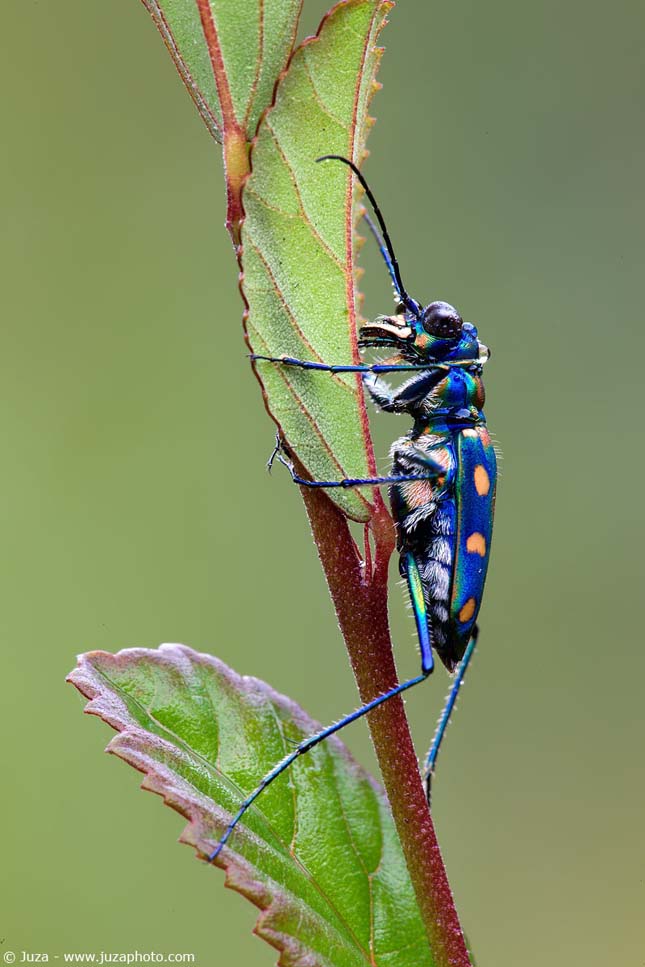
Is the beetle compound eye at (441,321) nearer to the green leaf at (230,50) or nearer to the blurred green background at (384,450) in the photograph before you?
the green leaf at (230,50)

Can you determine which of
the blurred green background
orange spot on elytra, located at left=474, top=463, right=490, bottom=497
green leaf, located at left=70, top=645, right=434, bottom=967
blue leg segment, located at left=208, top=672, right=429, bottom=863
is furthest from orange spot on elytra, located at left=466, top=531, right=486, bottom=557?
the blurred green background

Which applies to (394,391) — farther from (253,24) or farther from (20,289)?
(20,289)

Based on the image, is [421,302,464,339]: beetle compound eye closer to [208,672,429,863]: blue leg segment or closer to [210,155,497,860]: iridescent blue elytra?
[210,155,497,860]: iridescent blue elytra

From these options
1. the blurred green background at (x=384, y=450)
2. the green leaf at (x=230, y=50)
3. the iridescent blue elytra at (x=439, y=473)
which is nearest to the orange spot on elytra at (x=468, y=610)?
the iridescent blue elytra at (x=439, y=473)

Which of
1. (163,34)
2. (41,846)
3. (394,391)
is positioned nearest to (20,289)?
(41,846)

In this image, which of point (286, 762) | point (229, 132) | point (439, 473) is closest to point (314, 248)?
point (229, 132)
